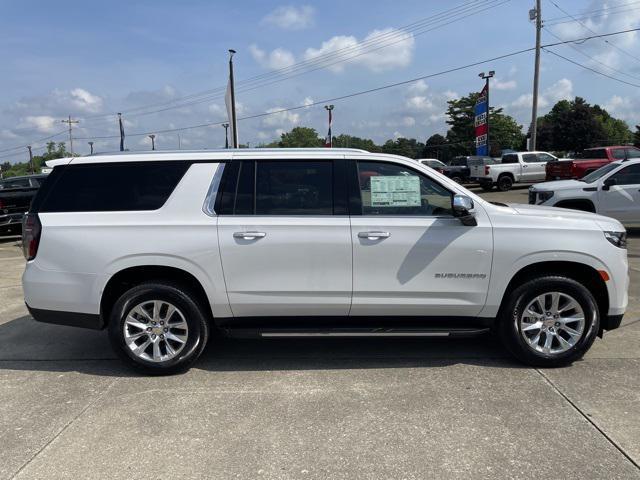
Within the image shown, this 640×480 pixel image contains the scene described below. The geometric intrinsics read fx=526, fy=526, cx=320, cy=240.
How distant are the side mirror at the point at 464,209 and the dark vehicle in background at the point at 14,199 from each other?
43.5 feet

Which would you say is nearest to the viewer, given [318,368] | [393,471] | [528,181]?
[393,471]

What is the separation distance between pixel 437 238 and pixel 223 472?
2404 millimetres

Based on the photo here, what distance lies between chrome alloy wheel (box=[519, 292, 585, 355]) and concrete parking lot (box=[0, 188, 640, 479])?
0.79 ft

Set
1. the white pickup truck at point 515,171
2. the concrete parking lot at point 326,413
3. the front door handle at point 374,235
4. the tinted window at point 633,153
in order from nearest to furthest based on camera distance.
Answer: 1. the concrete parking lot at point 326,413
2. the front door handle at point 374,235
3. the tinted window at point 633,153
4. the white pickup truck at point 515,171

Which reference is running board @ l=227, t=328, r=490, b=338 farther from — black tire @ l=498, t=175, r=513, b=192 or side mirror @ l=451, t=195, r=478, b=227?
black tire @ l=498, t=175, r=513, b=192

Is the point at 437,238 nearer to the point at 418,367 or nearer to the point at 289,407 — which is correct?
the point at 418,367

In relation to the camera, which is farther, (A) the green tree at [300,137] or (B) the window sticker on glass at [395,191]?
(A) the green tree at [300,137]

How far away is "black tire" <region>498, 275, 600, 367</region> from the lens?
4.35 m

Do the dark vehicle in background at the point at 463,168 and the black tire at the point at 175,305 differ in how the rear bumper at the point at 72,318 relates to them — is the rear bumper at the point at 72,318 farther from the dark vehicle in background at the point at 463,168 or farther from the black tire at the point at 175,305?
the dark vehicle in background at the point at 463,168

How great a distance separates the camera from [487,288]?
4363mm

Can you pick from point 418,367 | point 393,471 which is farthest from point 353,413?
point 418,367

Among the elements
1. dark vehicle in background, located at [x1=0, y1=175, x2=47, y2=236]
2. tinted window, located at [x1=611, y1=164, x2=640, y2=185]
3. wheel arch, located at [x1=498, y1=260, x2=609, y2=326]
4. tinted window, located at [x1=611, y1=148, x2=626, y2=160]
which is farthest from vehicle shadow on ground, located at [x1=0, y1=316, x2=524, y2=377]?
tinted window, located at [x1=611, y1=148, x2=626, y2=160]

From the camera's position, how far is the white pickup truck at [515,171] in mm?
25703

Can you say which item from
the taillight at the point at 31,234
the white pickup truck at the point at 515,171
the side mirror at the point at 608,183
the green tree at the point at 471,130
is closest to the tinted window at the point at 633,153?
the white pickup truck at the point at 515,171
